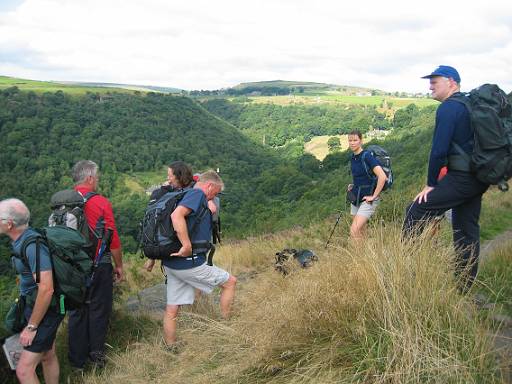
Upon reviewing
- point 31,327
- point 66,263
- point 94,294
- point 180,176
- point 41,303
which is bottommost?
point 94,294

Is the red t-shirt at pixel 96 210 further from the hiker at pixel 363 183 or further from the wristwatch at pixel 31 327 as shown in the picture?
the hiker at pixel 363 183

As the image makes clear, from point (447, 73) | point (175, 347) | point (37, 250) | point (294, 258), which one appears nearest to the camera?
point (37, 250)

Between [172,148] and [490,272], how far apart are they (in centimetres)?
9460

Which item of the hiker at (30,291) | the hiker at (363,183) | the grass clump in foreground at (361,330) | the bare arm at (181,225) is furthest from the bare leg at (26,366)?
the hiker at (363,183)

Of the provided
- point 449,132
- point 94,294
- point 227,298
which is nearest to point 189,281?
point 227,298

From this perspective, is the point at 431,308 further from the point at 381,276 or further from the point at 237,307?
the point at 237,307

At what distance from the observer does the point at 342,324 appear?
7.52ft

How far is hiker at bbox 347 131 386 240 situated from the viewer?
4914 millimetres

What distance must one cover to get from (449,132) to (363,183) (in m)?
2.23

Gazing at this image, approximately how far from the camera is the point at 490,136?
2795mm

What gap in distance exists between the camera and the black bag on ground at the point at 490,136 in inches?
110

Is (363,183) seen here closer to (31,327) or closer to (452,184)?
(452,184)

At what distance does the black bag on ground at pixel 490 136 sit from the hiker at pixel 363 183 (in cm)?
198

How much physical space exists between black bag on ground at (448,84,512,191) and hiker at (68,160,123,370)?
2.66m
